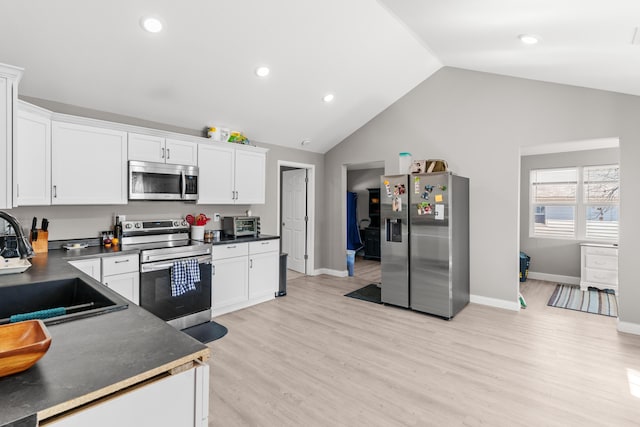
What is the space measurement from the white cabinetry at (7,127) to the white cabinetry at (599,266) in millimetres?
6819


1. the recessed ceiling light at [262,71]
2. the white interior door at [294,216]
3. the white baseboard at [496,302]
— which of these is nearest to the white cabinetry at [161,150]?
the recessed ceiling light at [262,71]

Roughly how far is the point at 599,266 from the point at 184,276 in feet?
19.3

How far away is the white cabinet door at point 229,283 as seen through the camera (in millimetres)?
3873

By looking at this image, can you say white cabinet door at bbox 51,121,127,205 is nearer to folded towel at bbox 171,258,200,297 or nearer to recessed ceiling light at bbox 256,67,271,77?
folded towel at bbox 171,258,200,297

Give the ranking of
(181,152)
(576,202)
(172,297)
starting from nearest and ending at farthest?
(172,297) → (181,152) → (576,202)

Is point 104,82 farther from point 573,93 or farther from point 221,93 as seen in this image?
point 573,93

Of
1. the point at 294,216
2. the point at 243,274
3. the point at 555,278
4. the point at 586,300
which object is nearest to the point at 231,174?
the point at 243,274

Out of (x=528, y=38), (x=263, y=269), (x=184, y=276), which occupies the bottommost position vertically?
(x=263, y=269)

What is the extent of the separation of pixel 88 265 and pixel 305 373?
6.81ft

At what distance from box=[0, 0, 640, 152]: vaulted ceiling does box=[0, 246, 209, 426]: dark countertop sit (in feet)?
7.95

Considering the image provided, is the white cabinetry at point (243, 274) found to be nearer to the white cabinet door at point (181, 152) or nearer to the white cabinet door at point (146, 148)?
the white cabinet door at point (181, 152)

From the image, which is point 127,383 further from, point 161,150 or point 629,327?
point 629,327

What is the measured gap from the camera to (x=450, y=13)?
2.72 m

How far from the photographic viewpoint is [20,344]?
40.1 inches
